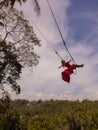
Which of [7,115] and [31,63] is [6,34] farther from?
[7,115]

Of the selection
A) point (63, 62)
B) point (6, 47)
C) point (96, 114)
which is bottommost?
point (63, 62)

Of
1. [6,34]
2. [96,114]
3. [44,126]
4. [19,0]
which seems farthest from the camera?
[96,114]

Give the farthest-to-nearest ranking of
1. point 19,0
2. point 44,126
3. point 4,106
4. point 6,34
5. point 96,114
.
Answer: point 96,114
point 44,126
point 4,106
point 6,34
point 19,0

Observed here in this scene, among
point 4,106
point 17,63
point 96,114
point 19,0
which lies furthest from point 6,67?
point 96,114

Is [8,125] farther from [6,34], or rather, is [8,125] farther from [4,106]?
[6,34]

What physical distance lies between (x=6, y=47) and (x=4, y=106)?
6.37 m

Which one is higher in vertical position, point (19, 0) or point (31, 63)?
point (31, 63)

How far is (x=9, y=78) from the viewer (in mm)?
29938

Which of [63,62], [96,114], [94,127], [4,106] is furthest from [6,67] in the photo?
[96,114]

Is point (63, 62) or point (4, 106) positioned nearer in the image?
point (63, 62)

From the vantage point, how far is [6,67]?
95.7ft

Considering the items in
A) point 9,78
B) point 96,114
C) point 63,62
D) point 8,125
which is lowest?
point 63,62

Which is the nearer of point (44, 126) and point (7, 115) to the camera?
point (7, 115)

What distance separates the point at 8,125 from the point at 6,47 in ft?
23.3
